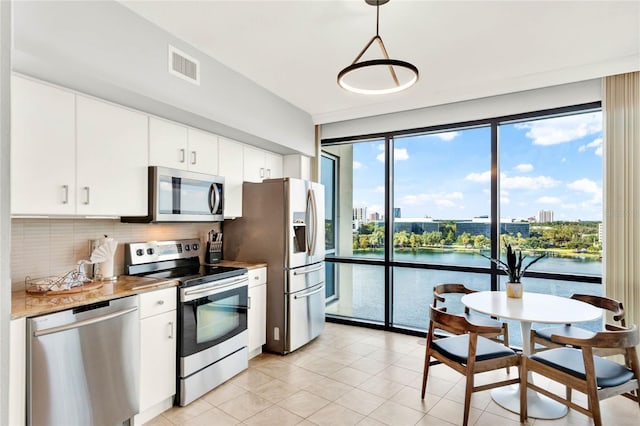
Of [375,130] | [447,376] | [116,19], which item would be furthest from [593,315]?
[116,19]

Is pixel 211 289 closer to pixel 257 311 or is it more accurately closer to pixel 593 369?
pixel 257 311

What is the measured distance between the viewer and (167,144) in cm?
296

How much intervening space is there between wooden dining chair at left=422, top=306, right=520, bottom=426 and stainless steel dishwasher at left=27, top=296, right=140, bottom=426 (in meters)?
2.10

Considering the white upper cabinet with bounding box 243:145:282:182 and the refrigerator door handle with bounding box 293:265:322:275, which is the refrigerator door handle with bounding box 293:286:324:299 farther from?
the white upper cabinet with bounding box 243:145:282:182

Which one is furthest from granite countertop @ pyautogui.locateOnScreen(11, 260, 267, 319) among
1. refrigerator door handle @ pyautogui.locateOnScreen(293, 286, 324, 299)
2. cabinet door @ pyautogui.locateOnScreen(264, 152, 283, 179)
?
cabinet door @ pyautogui.locateOnScreen(264, 152, 283, 179)

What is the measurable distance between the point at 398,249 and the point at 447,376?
165 centimetres

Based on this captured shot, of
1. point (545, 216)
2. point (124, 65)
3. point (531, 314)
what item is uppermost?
point (124, 65)

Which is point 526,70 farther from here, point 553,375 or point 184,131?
point 184,131

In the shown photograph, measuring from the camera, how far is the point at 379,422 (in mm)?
2482

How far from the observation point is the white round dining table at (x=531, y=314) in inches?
95.7

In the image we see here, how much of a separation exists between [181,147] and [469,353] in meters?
2.73

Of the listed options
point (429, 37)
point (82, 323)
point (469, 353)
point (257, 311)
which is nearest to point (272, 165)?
point (257, 311)

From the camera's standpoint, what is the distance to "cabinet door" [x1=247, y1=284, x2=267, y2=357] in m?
3.52

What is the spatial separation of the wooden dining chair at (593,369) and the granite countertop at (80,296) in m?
2.64
